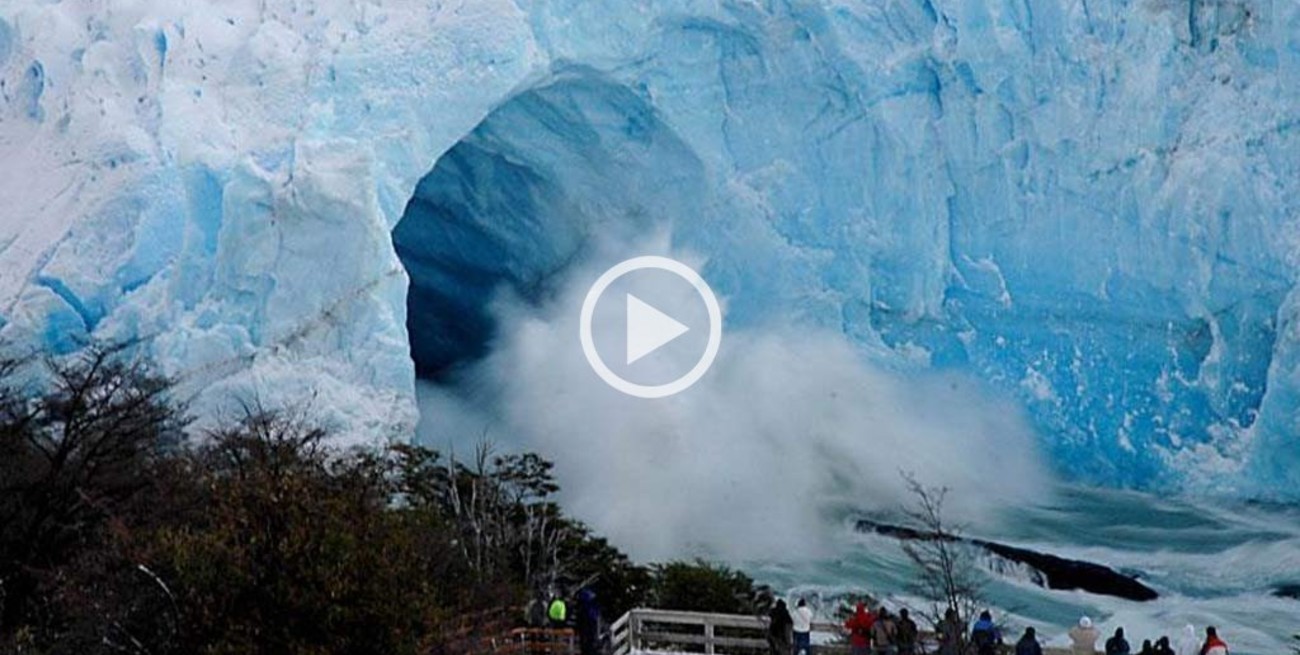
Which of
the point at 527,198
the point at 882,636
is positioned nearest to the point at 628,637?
the point at 882,636

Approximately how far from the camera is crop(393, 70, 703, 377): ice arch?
2033 cm

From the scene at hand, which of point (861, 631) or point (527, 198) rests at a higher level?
point (527, 198)

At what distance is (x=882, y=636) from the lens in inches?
480

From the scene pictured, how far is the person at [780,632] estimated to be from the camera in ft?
39.6

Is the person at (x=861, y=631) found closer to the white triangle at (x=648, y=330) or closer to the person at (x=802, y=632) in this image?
the person at (x=802, y=632)

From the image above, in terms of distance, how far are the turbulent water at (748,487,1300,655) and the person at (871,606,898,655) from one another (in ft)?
18.7

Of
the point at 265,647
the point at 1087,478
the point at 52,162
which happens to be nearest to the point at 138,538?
the point at 265,647

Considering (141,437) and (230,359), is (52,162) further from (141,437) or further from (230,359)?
(141,437)

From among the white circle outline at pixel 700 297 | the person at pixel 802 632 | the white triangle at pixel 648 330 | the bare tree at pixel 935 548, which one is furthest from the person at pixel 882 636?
the white triangle at pixel 648 330

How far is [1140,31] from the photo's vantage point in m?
19.7

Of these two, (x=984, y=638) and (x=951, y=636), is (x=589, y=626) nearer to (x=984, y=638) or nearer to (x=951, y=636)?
(x=951, y=636)

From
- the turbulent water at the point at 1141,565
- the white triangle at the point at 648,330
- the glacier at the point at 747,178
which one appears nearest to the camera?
the glacier at the point at 747,178

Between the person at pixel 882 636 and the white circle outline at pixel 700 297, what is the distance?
851 cm

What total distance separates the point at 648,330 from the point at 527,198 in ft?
6.98
